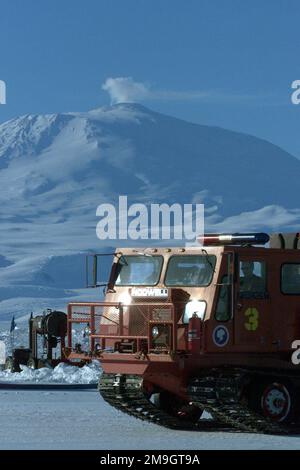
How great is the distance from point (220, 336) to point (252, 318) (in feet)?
2.48

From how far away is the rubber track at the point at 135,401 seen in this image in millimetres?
22859

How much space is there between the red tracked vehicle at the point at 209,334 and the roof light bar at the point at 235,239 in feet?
0.07

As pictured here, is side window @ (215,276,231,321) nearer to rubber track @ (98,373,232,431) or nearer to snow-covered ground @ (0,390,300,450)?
rubber track @ (98,373,232,431)

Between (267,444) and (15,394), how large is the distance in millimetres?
17598

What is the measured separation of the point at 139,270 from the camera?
23.5m

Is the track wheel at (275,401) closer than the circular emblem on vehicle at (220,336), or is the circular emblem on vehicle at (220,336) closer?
the circular emblem on vehicle at (220,336)

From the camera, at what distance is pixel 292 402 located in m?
22.6

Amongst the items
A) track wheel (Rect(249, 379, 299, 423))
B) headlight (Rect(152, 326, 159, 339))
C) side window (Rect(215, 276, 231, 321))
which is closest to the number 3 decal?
side window (Rect(215, 276, 231, 321))

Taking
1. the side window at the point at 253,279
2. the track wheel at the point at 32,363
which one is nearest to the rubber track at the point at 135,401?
the side window at the point at 253,279

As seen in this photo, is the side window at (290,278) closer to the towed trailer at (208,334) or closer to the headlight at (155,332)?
the towed trailer at (208,334)

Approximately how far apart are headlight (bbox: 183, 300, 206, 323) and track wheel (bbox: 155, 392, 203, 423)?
2.12 metres

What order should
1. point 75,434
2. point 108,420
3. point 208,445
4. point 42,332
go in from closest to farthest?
point 208,445, point 75,434, point 108,420, point 42,332
